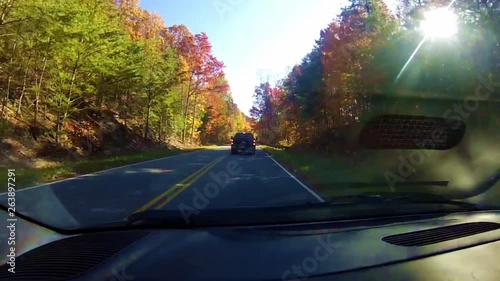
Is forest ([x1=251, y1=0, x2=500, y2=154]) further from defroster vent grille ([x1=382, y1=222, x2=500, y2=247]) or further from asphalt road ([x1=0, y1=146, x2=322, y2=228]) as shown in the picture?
defroster vent grille ([x1=382, y1=222, x2=500, y2=247])

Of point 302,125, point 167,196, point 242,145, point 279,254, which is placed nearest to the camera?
point 279,254

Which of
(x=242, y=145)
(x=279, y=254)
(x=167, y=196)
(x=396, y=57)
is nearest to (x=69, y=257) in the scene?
(x=279, y=254)

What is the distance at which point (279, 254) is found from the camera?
2.50 metres

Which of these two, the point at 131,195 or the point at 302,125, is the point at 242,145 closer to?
the point at 302,125

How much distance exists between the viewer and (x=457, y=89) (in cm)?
1240

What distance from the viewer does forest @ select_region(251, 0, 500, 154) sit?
1239 cm

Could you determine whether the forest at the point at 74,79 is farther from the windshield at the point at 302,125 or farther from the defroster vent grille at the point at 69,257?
the defroster vent grille at the point at 69,257

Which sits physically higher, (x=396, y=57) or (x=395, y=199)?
(x=396, y=57)

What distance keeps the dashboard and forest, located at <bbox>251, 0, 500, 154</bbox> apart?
10.3 m

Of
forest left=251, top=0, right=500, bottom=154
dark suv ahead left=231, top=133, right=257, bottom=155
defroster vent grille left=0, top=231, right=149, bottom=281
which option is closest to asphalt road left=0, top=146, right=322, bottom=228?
defroster vent grille left=0, top=231, right=149, bottom=281

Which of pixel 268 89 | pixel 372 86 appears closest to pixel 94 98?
pixel 372 86

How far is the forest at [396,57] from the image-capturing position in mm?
12391

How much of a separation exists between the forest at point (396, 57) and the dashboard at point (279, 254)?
10.3 meters

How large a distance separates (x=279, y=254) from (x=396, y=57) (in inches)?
607
